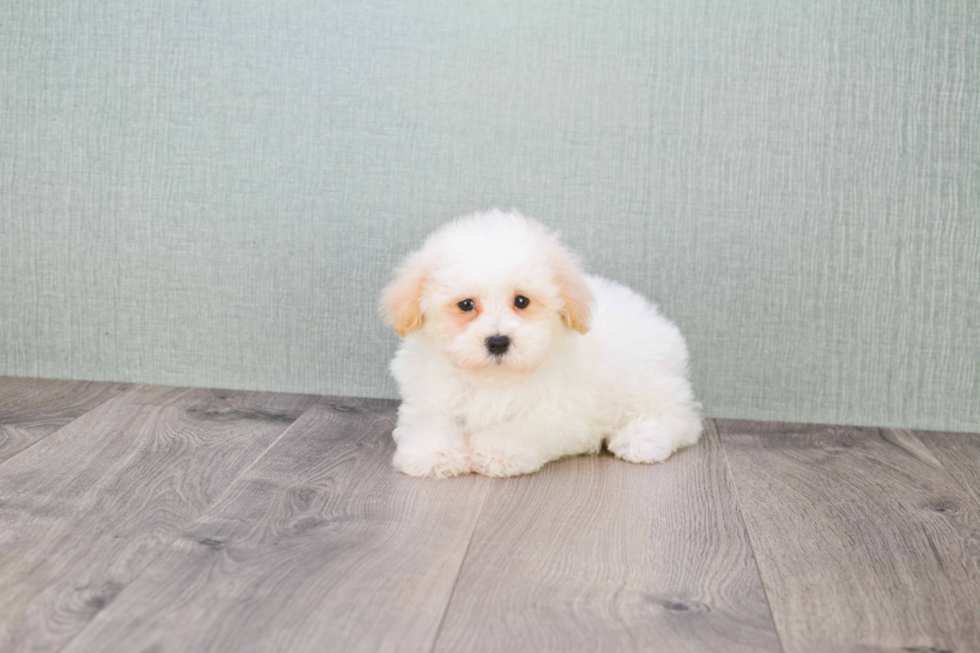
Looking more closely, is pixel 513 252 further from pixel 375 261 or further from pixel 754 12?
pixel 754 12

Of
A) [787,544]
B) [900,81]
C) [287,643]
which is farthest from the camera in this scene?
[900,81]


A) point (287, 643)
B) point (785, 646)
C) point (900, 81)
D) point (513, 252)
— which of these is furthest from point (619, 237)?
point (287, 643)

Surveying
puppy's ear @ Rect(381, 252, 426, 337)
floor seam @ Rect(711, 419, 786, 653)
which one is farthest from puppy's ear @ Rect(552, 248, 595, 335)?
floor seam @ Rect(711, 419, 786, 653)

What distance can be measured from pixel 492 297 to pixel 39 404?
125 centimetres

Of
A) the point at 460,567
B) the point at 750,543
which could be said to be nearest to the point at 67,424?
the point at 460,567

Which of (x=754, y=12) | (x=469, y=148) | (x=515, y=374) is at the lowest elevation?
(x=515, y=374)

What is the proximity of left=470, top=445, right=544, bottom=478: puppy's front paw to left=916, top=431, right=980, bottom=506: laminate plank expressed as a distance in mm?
902

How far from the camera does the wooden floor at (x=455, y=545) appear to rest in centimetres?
115

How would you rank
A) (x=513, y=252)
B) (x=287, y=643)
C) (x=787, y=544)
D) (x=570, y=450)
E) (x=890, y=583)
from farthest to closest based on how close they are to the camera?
(x=570, y=450) → (x=513, y=252) → (x=787, y=544) → (x=890, y=583) → (x=287, y=643)

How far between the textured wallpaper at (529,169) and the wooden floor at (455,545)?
329 mm

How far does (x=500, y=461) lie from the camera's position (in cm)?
179

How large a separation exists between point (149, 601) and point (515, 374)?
85 cm

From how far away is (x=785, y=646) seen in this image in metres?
1.14

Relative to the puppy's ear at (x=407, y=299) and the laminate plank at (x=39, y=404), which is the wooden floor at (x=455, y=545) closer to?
the laminate plank at (x=39, y=404)
